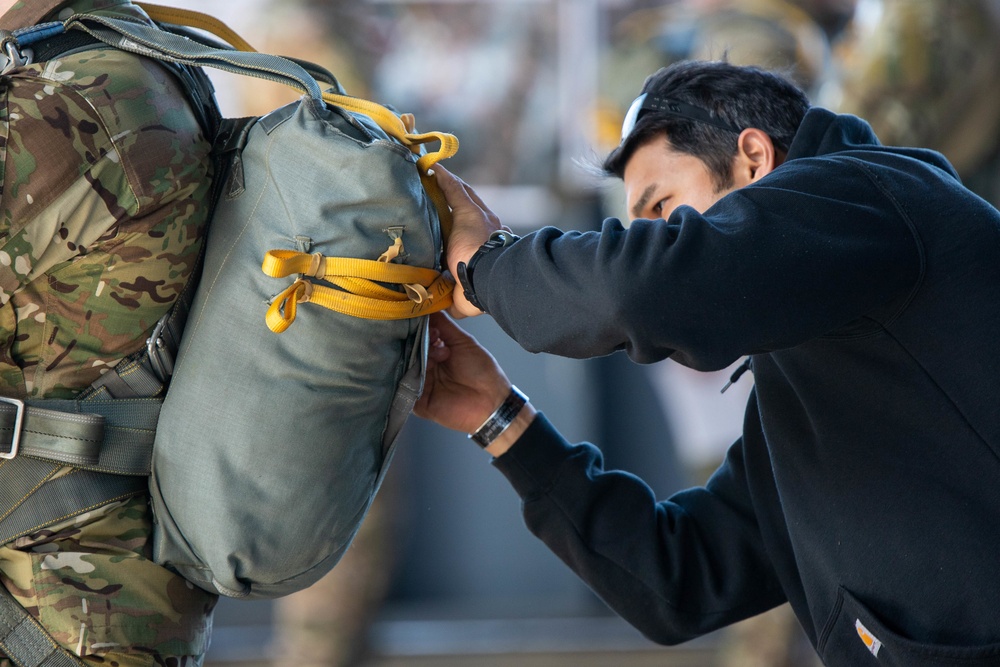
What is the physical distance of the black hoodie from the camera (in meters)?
1.23

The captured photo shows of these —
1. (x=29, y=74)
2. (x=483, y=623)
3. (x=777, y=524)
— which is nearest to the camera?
(x=29, y=74)

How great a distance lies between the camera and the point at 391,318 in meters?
1.33

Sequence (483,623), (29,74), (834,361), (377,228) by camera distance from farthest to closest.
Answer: (483,623), (834,361), (377,228), (29,74)

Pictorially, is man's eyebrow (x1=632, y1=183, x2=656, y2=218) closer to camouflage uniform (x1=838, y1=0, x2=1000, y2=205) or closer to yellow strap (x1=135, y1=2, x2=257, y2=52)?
yellow strap (x1=135, y1=2, x2=257, y2=52)

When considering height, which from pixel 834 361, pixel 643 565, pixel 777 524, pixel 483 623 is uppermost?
pixel 834 361

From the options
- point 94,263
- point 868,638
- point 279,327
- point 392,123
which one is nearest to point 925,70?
point 868,638

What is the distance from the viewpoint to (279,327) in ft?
4.13

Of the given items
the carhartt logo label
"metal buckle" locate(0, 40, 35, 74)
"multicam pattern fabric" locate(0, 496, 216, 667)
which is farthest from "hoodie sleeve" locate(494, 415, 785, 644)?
"metal buckle" locate(0, 40, 35, 74)

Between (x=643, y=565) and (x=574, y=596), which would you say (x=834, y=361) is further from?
(x=574, y=596)

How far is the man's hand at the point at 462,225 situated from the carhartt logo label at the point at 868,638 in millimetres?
692

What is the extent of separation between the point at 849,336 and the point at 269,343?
76cm

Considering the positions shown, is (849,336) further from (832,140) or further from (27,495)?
(27,495)

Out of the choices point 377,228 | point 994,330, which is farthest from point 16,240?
point 994,330

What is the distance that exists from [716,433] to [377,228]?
2.65m
